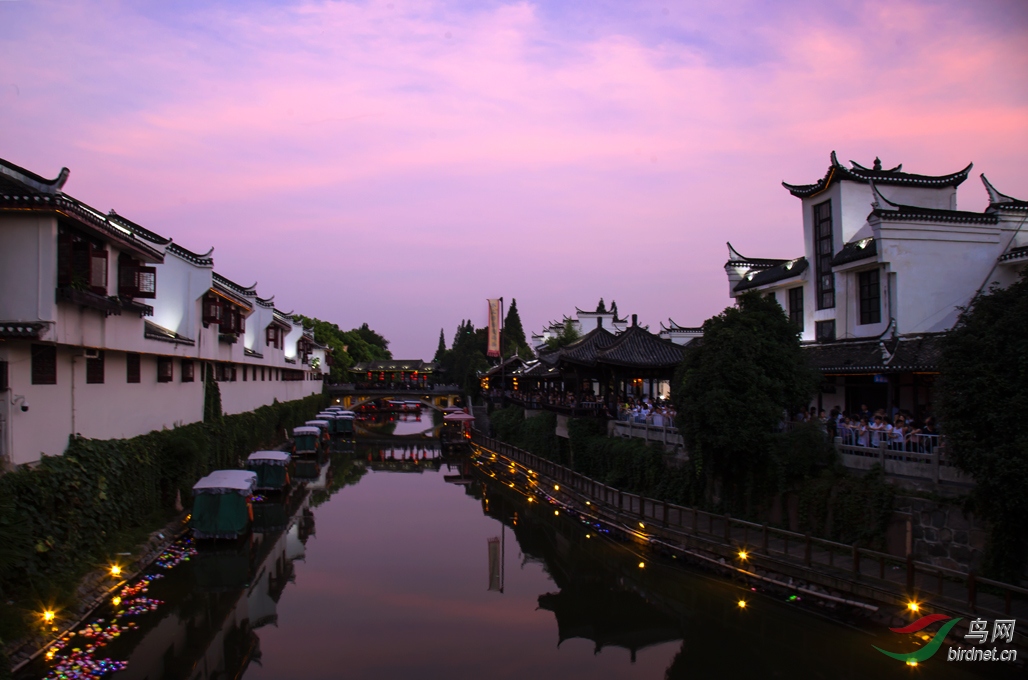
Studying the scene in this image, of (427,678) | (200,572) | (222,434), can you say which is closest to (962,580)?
(427,678)

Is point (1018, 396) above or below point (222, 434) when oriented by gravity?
above

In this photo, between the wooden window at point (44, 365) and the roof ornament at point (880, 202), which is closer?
the wooden window at point (44, 365)

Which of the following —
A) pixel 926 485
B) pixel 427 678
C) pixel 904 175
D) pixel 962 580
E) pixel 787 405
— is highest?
pixel 904 175

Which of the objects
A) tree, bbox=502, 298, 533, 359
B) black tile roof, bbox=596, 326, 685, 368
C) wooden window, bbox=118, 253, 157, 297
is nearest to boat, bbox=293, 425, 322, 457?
black tile roof, bbox=596, 326, 685, 368

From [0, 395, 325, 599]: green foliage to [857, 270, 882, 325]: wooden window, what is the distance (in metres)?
24.4

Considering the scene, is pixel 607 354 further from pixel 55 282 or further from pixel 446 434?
pixel 446 434

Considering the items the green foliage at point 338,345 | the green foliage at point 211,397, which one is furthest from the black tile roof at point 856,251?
the green foliage at point 338,345

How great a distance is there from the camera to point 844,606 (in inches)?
602

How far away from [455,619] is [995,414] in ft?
40.9

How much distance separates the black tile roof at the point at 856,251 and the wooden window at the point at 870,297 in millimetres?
898

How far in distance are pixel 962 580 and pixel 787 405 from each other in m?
7.58

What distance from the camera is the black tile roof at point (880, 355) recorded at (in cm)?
2095

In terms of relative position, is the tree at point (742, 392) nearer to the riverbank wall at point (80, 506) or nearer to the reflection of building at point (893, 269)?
the reflection of building at point (893, 269)

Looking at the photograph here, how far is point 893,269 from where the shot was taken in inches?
991
